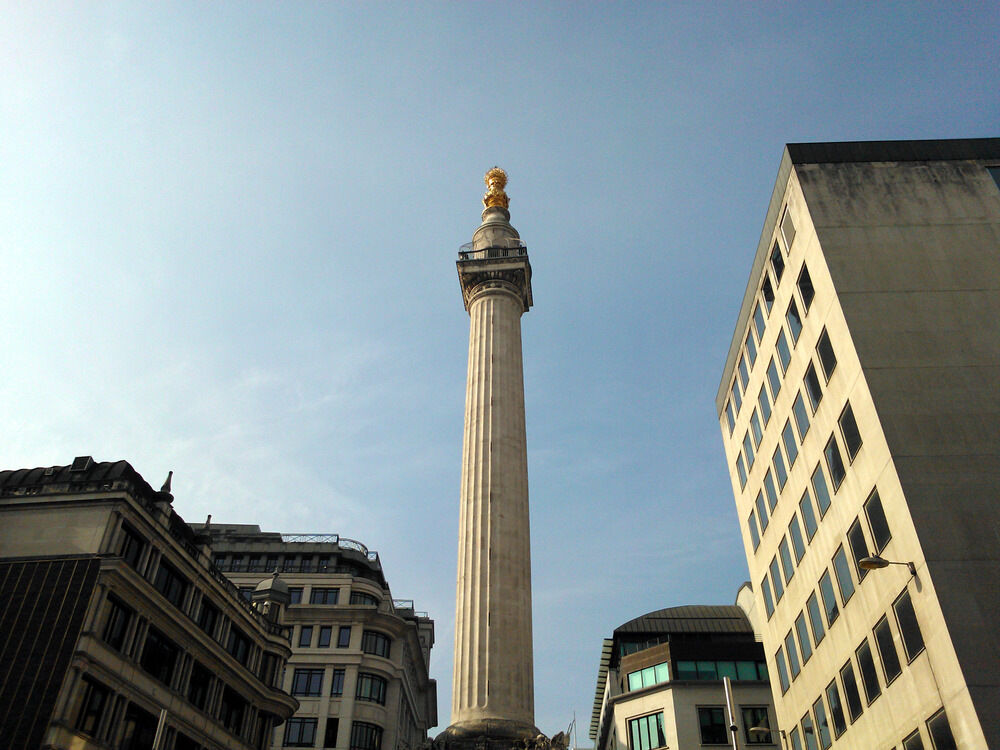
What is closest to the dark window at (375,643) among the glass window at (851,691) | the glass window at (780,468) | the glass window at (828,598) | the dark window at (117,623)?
the dark window at (117,623)

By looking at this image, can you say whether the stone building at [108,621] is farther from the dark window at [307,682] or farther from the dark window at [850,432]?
the dark window at [850,432]

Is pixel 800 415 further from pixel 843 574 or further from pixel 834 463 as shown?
pixel 843 574

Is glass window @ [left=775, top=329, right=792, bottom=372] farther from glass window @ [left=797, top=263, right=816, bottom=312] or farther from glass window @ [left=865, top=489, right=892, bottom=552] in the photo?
glass window @ [left=865, top=489, right=892, bottom=552]

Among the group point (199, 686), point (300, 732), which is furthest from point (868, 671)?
point (300, 732)

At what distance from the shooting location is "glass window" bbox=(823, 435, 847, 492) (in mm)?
30875

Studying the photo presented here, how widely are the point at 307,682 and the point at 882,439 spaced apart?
4880 centimetres

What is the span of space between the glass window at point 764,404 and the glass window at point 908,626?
14.6 m

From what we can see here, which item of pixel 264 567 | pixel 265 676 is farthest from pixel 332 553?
pixel 265 676

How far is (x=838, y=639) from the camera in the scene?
3197 centimetres

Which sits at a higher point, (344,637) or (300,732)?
(344,637)

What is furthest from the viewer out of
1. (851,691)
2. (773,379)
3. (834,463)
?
(773,379)

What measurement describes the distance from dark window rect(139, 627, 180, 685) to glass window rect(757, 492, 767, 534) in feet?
92.1

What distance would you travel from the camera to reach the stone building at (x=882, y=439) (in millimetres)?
24875

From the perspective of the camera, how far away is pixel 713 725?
179 ft
